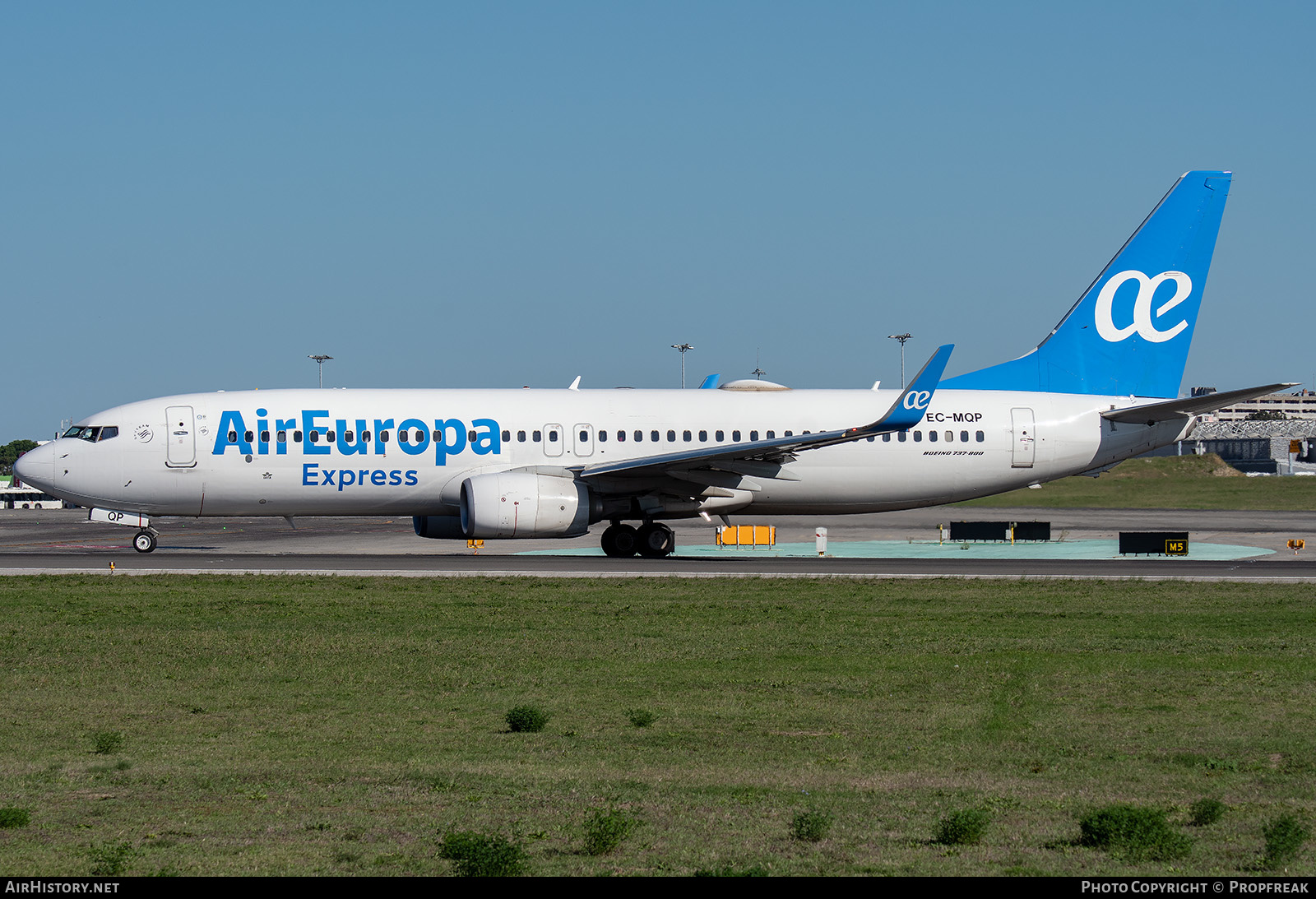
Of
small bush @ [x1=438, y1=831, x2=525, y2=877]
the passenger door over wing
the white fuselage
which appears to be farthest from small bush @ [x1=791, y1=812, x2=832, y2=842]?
the passenger door over wing

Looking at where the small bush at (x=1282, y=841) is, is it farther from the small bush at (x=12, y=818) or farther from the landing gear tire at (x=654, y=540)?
the landing gear tire at (x=654, y=540)

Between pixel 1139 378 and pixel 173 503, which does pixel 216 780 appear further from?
pixel 1139 378

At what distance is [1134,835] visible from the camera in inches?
303

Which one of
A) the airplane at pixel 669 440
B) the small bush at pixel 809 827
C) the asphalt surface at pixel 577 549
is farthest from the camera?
the airplane at pixel 669 440

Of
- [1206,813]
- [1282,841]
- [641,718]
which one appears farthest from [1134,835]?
[641,718]

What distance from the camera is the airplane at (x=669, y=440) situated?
32.3m

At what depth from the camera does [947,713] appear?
12.7m

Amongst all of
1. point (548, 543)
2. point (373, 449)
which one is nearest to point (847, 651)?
point (373, 449)

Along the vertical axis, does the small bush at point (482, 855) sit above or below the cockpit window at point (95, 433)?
below

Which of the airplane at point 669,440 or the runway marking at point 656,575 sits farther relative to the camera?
the airplane at point 669,440

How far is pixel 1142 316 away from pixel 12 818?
110 ft

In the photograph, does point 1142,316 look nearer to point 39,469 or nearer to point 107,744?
point 39,469

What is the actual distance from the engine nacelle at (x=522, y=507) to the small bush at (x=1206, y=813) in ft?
75.4

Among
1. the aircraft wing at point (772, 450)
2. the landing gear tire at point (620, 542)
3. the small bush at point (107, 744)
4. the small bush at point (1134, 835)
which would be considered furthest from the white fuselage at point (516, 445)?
the small bush at point (1134, 835)
